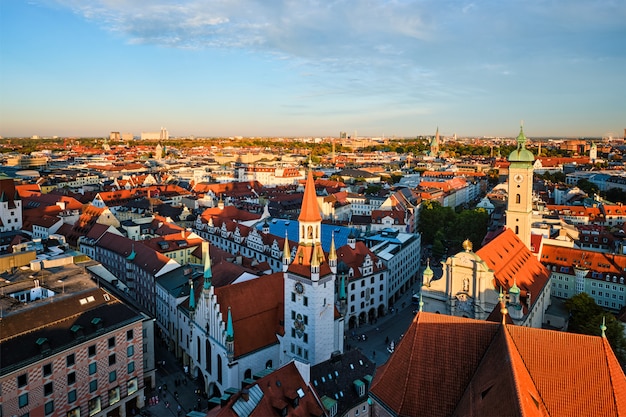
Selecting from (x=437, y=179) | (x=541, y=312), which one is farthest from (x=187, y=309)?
(x=437, y=179)

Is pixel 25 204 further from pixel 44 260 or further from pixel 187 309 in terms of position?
pixel 187 309

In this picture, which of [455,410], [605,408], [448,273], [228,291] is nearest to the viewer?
[605,408]

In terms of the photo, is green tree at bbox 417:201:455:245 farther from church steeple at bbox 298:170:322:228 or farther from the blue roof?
church steeple at bbox 298:170:322:228

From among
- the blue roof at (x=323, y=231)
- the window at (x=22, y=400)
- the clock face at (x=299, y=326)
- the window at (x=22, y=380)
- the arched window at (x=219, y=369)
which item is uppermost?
the blue roof at (x=323, y=231)

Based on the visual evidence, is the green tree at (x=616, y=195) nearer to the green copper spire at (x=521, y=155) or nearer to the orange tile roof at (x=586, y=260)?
the orange tile roof at (x=586, y=260)

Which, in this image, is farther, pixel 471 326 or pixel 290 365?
pixel 290 365

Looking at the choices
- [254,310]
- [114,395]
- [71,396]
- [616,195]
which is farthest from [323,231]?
[616,195]

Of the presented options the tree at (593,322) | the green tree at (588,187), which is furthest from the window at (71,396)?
the green tree at (588,187)
